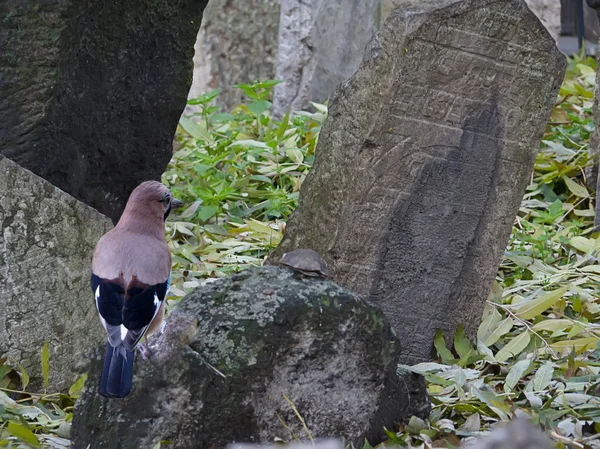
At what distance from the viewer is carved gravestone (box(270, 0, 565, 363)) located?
11.3 feet

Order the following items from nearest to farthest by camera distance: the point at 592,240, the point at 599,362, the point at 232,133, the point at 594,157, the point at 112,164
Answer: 1. the point at 599,362
2. the point at 112,164
3. the point at 592,240
4. the point at 594,157
5. the point at 232,133

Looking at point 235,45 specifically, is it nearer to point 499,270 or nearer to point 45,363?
point 499,270

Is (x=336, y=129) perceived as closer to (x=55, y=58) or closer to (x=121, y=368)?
(x=55, y=58)

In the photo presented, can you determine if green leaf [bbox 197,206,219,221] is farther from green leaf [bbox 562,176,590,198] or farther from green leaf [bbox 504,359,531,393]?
green leaf [bbox 504,359,531,393]

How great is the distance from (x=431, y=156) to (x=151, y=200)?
41.3 inches

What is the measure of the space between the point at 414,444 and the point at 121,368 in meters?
0.84

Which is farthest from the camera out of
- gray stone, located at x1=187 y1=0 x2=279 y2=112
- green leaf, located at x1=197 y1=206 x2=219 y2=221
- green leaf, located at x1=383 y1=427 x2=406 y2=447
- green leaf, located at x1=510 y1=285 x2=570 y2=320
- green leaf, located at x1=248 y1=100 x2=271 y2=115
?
gray stone, located at x1=187 y1=0 x2=279 y2=112

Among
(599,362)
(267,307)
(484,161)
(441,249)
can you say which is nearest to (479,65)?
(484,161)

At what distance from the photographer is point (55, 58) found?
3.70 meters

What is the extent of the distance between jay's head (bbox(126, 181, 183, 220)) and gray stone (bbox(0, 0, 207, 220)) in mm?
957

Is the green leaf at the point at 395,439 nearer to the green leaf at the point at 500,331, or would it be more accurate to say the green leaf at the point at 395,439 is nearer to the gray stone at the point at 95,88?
the green leaf at the point at 500,331

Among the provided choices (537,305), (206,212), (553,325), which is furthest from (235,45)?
(553,325)

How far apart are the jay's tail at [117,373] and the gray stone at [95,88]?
4.58 feet

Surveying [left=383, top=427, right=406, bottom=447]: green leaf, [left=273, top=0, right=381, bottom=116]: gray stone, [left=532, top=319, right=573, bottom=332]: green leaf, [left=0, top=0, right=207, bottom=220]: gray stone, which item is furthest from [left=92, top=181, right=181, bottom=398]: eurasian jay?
[left=273, top=0, right=381, bottom=116]: gray stone
